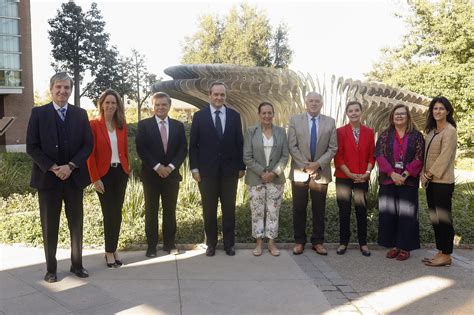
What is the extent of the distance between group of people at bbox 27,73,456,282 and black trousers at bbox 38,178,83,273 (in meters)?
0.35

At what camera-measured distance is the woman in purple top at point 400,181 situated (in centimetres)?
540

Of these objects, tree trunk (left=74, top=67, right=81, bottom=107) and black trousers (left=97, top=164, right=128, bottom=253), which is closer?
black trousers (left=97, top=164, right=128, bottom=253)

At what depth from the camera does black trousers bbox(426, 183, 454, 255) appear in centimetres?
525

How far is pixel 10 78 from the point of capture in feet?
96.9

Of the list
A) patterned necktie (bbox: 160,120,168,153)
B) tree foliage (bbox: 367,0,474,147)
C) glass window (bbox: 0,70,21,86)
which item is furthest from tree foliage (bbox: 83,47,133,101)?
patterned necktie (bbox: 160,120,168,153)

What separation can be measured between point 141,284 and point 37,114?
1920 millimetres

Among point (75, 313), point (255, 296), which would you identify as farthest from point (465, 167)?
point (75, 313)

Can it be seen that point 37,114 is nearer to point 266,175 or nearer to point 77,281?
point 77,281

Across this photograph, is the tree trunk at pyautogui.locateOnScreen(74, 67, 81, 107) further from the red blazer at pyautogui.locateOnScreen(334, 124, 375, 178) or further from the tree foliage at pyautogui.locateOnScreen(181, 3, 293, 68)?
the red blazer at pyautogui.locateOnScreen(334, 124, 375, 178)

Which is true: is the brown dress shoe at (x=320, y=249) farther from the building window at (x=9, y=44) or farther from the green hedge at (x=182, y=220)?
the building window at (x=9, y=44)

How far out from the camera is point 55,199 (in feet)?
14.8

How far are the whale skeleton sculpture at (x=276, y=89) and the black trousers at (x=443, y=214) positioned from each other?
5.67m

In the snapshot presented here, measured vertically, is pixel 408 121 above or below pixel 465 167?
above

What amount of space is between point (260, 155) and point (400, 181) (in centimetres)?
165
